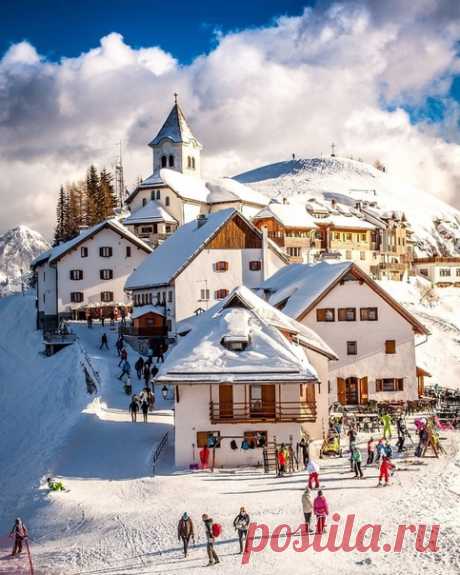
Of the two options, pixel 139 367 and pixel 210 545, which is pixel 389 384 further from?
pixel 210 545

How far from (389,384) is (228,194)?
2424 inches

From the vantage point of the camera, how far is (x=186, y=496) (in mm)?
32281

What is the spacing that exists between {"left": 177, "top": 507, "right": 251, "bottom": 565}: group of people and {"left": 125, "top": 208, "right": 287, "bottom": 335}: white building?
40675 millimetres

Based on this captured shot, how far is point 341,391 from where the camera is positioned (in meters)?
52.5

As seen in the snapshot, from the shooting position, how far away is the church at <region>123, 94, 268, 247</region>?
100438 millimetres

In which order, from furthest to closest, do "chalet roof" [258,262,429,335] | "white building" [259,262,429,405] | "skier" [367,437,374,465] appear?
"white building" [259,262,429,405] → "chalet roof" [258,262,429,335] → "skier" [367,437,374,465]

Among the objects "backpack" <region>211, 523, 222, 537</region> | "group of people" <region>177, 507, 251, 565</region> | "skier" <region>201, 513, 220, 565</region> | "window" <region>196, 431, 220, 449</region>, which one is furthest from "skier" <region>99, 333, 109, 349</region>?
"skier" <region>201, 513, 220, 565</region>

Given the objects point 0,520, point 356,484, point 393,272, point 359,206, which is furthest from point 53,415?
point 359,206

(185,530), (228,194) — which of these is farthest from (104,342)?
(228,194)

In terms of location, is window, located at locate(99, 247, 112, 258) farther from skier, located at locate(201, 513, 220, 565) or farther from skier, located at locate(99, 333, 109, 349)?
skier, located at locate(201, 513, 220, 565)

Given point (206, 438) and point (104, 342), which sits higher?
point (104, 342)

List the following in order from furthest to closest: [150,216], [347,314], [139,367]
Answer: [150,216] < [139,367] < [347,314]

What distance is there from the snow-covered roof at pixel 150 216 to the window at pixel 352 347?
49950 millimetres

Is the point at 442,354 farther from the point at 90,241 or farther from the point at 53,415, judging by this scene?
the point at 53,415
